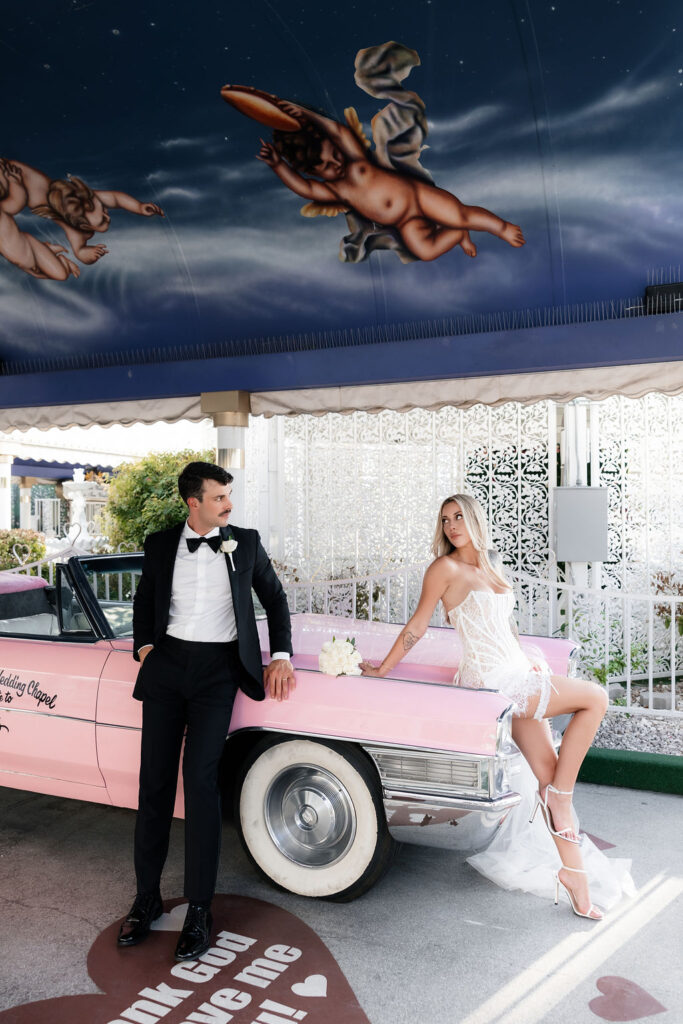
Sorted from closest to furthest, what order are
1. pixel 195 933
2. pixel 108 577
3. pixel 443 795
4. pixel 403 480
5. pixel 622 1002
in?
pixel 622 1002 < pixel 195 933 < pixel 443 795 < pixel 108 577 < pixel 403 480

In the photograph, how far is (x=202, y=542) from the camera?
3.38 meters

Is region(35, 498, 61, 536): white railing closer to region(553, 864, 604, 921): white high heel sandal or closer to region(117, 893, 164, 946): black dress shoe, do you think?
region(117, 893, 164, 946): black dress shoe

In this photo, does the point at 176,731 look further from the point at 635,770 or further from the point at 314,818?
the point at 635,770

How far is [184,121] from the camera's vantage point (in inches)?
242

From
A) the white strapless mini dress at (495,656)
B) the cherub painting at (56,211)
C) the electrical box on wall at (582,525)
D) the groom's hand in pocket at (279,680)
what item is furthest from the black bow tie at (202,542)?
the electrical box on wall at (582,525)

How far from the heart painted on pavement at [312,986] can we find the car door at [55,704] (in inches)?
52.8

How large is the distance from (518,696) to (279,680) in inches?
41.1

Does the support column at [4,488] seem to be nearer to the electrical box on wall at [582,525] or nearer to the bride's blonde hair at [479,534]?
the electrical box on wall at [582,525]

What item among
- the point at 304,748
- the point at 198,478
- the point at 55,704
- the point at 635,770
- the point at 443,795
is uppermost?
the point at 198,478

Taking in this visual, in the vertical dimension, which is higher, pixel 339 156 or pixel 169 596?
pixel 339 156

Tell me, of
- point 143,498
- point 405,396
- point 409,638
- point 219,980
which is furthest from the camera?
point 143,498

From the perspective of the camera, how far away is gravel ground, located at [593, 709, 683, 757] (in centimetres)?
559

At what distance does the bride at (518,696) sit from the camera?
3.52 m

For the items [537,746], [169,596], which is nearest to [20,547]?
[169,596]
